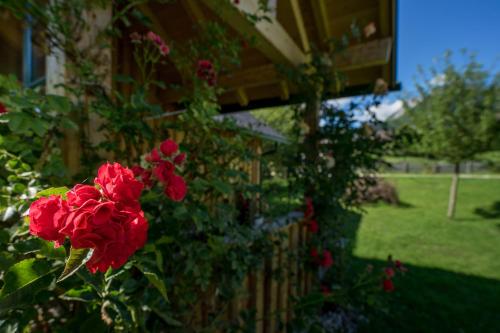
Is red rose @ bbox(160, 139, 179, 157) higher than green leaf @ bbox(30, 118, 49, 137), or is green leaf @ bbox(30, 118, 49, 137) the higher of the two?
green leaf @ bbox(30, 118, 49, 137)

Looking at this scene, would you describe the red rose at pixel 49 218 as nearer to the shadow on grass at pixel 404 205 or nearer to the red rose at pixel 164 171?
→ the red rose at pixel 164 171

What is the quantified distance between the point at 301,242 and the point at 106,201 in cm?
243

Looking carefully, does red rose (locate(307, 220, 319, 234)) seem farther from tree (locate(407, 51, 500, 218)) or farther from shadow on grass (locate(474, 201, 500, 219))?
shadow on grass (locate(474, 201, 500, 219))

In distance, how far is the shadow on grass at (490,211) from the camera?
7.91 metres

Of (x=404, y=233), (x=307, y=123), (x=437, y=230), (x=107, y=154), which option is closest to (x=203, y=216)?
(x=107, y=154)

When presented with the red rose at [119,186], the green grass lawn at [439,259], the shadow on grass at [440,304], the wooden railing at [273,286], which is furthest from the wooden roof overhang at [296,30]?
the green grass lawn at [439,259]

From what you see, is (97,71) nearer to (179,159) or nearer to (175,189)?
(179,159)

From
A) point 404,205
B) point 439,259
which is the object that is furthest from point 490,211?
point 439,259

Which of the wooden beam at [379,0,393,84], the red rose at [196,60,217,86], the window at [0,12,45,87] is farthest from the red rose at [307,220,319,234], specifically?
the window at [0,12,45,87]

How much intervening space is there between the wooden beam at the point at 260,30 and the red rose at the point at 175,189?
1.21 metres

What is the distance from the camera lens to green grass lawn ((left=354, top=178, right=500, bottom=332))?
2.81m

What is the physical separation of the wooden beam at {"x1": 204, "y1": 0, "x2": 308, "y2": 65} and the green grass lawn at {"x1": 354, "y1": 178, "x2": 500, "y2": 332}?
2.95 m

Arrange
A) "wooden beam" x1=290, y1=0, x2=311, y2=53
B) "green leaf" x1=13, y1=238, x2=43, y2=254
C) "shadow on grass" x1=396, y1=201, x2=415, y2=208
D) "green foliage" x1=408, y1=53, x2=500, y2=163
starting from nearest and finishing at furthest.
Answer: "green leaf" x1=13, y1=238, x2=43, y2=254, "wooden beam" x1=290, y1=0, x2=311, y2=53, "green foliage" x1=408, y1=53, x2=500, y2=163, "shadow on grass" x1=396, y1=201, x2=415, y2=208

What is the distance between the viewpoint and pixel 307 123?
2684 millimetres
